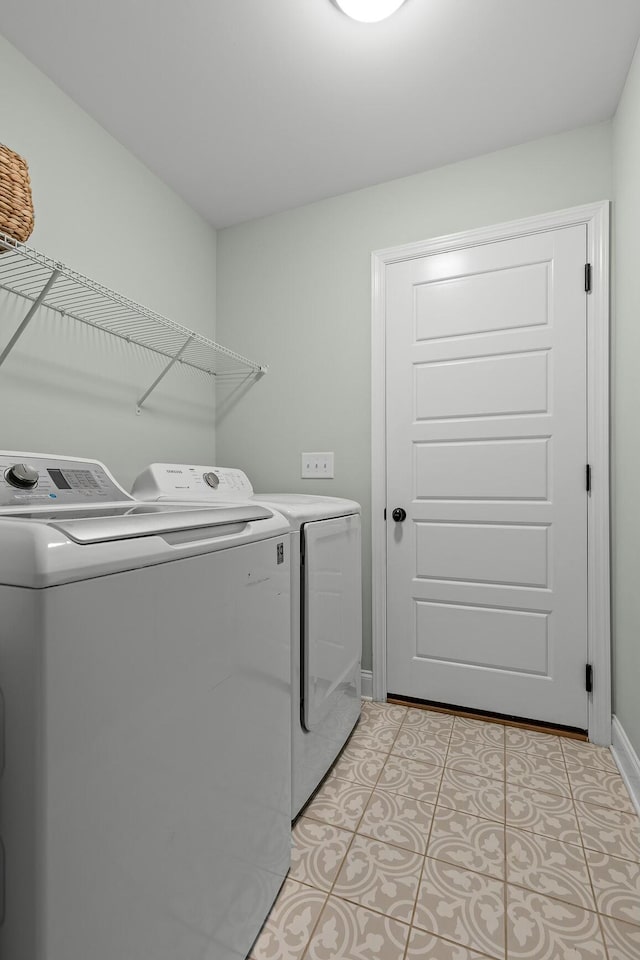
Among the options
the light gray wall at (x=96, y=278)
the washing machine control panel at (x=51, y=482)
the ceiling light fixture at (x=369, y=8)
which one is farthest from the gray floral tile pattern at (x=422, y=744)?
the ceiling light fixture at (x=369, y=8)

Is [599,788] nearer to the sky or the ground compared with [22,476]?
nearer to the ground

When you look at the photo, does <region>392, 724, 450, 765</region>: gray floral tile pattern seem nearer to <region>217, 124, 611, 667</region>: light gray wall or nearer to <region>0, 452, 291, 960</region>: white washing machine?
<region>217, 124, 611, 667</region>: light gray wall

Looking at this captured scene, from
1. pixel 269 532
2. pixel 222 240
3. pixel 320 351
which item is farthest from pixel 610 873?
pixel 222 240

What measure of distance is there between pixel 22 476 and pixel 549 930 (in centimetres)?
167

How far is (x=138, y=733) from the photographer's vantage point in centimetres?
73

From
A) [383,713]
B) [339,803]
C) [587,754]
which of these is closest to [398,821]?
[339,803]

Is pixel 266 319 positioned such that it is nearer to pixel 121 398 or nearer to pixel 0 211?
pixel 121 398

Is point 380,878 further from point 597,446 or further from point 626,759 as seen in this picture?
point 597,446

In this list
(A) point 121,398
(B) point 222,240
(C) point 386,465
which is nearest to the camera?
(A) point 121,398

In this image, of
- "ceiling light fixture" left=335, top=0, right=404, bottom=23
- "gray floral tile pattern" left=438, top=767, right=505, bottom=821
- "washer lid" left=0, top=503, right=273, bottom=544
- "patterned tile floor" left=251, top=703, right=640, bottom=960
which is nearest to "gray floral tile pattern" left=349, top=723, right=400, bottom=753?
"patterned tile floor" left=251, top=703, right=640, bottom=960

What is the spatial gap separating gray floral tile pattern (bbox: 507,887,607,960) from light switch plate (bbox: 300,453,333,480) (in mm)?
1635

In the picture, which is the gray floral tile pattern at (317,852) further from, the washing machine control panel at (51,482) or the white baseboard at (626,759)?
the washing machine control panel at (51,482)

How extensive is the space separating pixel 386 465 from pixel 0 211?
1635 mm

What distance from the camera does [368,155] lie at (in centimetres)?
207
